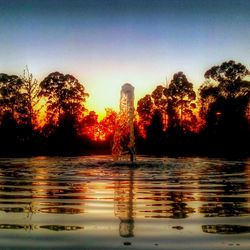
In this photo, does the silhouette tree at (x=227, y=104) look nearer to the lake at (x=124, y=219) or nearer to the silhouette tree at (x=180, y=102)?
the silhouette tree at (x=180, y=102)

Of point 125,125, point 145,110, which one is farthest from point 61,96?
point 125,125

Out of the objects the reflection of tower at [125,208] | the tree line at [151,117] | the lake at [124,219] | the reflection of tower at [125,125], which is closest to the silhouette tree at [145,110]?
the tree line at [151,117]

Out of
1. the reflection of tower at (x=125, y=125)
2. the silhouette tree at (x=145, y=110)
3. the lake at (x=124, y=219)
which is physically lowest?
the lake at (x=124, y=219)

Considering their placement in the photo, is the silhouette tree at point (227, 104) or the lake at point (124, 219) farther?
the silhouette tree at point (227, 104)

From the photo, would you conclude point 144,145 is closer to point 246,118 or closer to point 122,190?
point 246,118

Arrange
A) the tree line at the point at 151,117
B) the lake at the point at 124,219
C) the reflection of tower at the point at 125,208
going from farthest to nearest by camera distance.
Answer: the tree line at the point at 151,117 → the reflection of tower at the point at 125,208 → the lake at the point at 124,219

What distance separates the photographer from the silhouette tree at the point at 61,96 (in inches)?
3000

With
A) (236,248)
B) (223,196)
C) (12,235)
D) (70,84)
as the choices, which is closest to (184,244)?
(236,248)

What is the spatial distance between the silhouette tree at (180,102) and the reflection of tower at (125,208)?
62.5 metres

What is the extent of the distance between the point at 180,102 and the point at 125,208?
68.4 meters

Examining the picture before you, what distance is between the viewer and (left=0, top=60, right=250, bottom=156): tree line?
7138cm

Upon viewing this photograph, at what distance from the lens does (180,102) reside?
77250 millimetres

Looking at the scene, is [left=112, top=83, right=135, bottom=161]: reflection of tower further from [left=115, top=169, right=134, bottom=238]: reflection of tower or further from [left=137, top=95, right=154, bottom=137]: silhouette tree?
[left=137, top=95, right=154, bottom=137]: silhouette tree

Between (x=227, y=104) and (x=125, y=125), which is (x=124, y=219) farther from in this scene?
(x=227, y=104)
